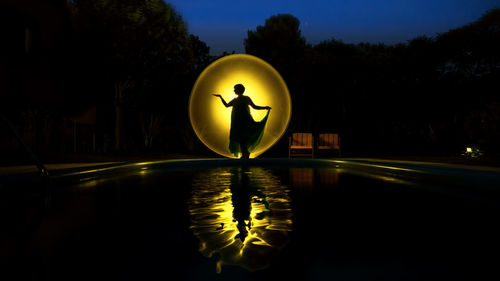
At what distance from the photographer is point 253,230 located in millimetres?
2932

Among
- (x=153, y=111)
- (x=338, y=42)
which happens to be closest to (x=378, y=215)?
(x=153, y=111)

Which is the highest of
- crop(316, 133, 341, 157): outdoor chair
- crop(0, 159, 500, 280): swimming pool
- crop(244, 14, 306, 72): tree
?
crop(244, 14, 306, 72): tree

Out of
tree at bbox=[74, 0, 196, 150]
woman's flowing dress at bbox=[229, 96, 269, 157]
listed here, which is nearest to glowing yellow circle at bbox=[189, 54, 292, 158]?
woman's flowing dress at bbox=[229, 96, 269, 157]

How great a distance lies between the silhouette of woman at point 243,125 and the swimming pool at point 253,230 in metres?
3.94

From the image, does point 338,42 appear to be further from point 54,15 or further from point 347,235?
point 347,235

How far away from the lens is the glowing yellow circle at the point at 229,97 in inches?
415

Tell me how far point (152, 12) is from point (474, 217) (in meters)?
9.98

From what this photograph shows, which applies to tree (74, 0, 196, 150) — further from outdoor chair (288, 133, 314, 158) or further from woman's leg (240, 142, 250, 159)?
outdoor chair (288, 133, 314, 158)

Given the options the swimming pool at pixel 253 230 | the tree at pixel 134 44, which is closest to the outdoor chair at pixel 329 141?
the tree at pixel 134 44

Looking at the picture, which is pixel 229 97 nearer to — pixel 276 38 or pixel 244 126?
pixel 244 126

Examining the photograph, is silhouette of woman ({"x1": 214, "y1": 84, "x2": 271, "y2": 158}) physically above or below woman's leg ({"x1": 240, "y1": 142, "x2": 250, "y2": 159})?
above

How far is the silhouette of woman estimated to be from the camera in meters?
9.38

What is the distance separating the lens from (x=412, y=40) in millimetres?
18625

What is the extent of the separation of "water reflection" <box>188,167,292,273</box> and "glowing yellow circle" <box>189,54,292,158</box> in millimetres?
5364
